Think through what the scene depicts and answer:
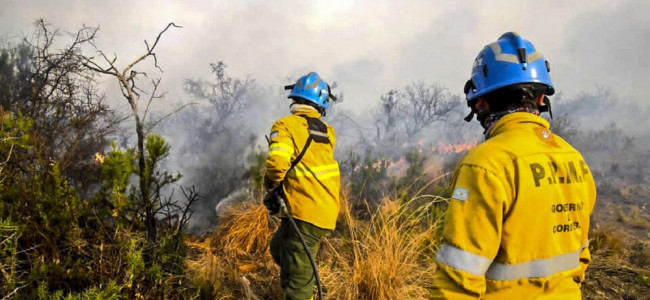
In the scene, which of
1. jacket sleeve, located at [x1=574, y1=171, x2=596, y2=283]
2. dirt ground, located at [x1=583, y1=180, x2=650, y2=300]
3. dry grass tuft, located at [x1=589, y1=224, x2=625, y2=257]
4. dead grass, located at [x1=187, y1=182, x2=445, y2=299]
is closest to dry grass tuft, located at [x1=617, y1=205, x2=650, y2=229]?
dirt ground, located at [x1=583, y1=180, x2=650, y2=300]

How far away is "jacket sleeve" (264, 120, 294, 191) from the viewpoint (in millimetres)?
2936

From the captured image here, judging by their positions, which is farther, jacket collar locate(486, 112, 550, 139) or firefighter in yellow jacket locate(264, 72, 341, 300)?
firefighter in yellow jacket locate(264, 72, 341, 300)

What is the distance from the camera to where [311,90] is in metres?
3.48

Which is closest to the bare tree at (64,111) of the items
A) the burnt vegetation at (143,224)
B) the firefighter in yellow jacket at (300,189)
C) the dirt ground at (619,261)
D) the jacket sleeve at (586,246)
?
the burnt vegetation at (143,224)

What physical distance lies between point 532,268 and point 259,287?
309 centimetres

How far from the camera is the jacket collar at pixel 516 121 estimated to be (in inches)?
52.6

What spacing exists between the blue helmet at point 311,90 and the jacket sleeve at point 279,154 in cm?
52

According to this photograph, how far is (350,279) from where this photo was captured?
327 centimetres

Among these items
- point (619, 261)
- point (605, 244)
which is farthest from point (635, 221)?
point (619, 261)

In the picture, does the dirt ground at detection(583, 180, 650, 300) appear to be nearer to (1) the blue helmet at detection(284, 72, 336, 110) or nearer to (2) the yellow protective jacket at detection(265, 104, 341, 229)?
(2) the yellow protective jacket at detection(265, 104, 341, 229)

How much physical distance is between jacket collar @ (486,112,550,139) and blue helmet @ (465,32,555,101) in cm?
16

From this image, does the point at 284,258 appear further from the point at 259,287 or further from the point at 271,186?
the point at 259,287

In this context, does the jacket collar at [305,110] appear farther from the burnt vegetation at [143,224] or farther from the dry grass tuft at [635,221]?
the dry grass tuft at [635,221]

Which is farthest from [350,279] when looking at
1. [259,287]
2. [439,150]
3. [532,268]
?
[439,150]
